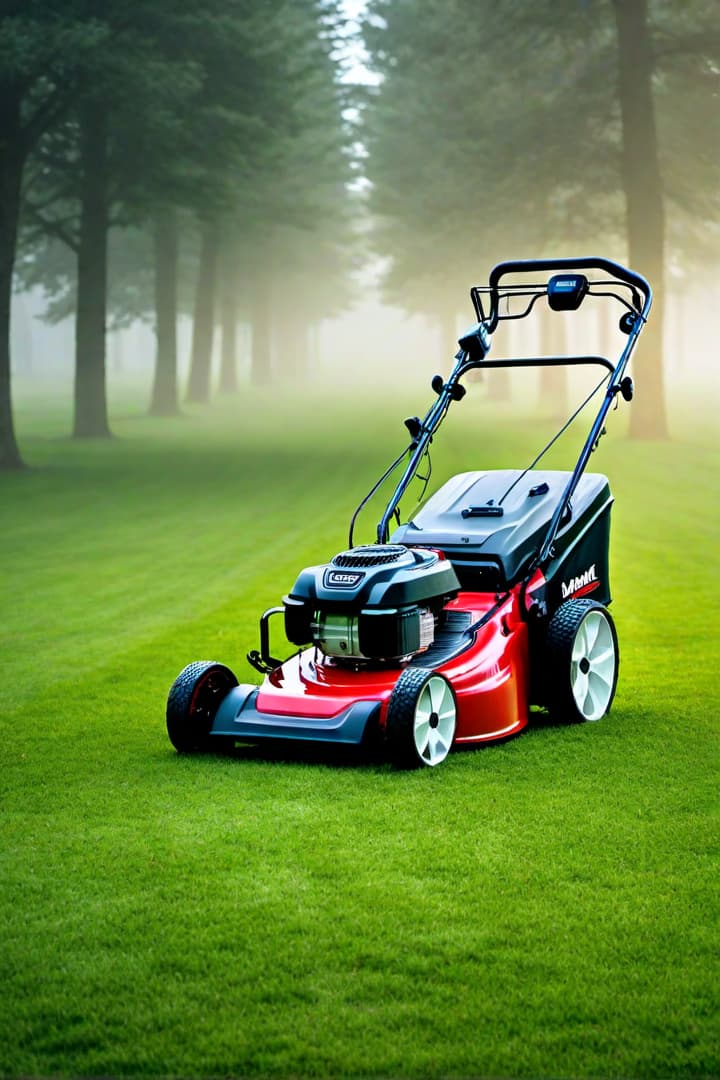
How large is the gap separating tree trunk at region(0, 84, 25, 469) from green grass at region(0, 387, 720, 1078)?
14397 millimetres

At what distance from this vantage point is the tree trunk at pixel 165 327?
40656mm

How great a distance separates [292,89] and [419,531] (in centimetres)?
2170

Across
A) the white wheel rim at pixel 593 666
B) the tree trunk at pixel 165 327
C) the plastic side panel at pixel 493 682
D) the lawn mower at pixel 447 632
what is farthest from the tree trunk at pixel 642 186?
the plastic side panel at pixel 493 682

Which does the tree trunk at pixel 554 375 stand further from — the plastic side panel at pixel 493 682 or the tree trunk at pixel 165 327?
the plastic side panel at pixel 493 682

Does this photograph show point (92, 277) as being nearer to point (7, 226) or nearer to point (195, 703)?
point (7, 226)

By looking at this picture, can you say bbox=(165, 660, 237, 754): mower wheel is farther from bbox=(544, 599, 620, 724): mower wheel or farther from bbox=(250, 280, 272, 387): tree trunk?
bbox=(250, 280, 272, 387): tree trunk

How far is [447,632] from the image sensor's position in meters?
7.29

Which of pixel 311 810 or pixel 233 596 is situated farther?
pixel 233 596

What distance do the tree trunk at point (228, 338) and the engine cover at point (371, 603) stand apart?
159ft

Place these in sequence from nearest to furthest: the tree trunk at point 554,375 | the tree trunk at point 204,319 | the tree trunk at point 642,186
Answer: the tree trunk at point 642,186
the tree trunk at point 554,375
the tree trunk at point 204,319

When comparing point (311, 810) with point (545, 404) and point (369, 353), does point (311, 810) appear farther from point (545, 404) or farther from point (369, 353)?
point (369, 353)

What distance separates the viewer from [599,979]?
4363 mm

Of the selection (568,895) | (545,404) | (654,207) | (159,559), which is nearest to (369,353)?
(545,404)

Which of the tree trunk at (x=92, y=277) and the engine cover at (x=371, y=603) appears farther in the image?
the tree trunk at (x=92, y=277)
